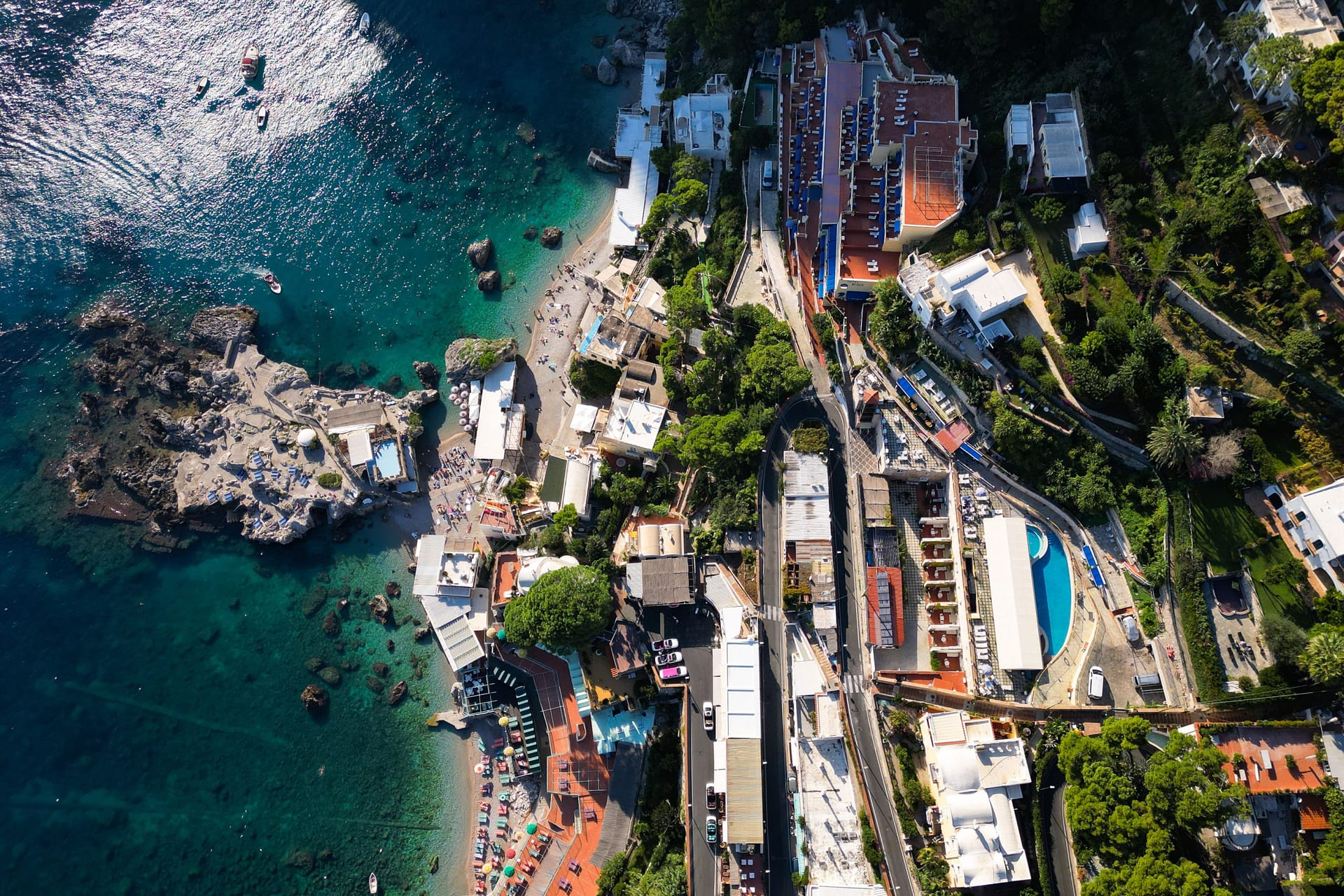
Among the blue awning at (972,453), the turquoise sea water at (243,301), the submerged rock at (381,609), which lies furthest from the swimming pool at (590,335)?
the blue awning at (972,453)

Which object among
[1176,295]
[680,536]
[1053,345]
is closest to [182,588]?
[680,536]

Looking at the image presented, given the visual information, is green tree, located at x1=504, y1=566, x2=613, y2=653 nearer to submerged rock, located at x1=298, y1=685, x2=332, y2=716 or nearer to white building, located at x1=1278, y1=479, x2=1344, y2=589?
submerged rock, located at x1=298, y1=685, x2=332, y2=716

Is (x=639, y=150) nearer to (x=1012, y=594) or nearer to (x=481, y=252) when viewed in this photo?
(x=481, y=252)

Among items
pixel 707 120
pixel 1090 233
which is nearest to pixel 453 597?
pixel 707 120

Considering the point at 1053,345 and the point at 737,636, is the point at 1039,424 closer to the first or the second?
the point at 1053,345

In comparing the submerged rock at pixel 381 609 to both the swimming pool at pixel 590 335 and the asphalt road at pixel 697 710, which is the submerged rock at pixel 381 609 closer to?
the asphalt road at pixel 697 710

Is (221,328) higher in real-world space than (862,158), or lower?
lower
